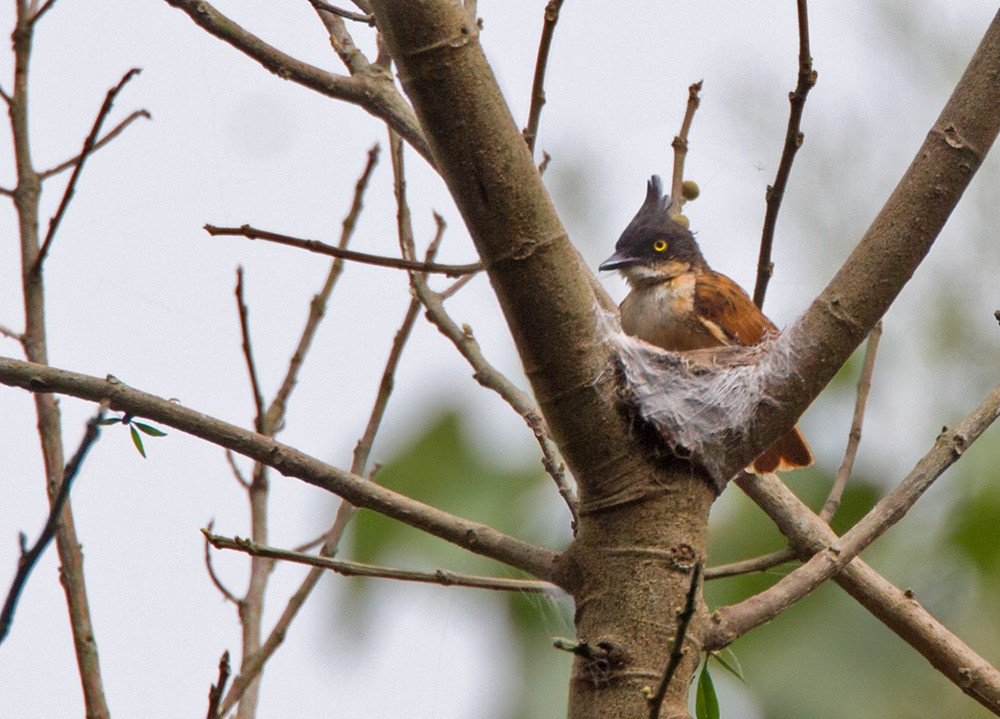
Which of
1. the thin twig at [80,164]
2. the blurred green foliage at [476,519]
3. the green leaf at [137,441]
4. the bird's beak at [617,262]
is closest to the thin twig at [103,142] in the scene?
the thin twig at [80,164]

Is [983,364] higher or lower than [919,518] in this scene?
higher

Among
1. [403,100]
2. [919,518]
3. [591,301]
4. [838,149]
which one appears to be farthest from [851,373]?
[838,149]

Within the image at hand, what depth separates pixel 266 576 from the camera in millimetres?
2779

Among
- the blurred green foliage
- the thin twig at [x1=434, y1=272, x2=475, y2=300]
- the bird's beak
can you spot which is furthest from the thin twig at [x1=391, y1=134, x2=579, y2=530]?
the blurred green foliage

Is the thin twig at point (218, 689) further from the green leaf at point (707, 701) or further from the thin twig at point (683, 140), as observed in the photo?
the thin twig at point (683, 140)

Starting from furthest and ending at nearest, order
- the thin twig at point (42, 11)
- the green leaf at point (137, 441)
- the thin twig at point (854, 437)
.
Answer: the thin twig at point (42, 11)
the thin twig at point (854, 437)
the green leaf at point (137, 441)

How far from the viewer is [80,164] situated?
2523 millimetres

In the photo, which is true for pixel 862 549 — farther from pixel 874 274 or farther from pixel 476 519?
pixel 476 519

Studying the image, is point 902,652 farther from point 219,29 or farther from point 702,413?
point 219,29

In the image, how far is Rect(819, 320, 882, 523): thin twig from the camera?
8.44ft

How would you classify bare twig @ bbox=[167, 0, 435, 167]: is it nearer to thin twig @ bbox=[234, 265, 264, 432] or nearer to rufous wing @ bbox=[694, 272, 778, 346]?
thin twig @ bbox=[234, 265, 264, 432]

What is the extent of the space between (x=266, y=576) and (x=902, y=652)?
482 centimetres

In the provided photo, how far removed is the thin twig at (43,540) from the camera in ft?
4.35

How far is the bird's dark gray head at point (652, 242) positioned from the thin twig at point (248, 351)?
1.88 m
